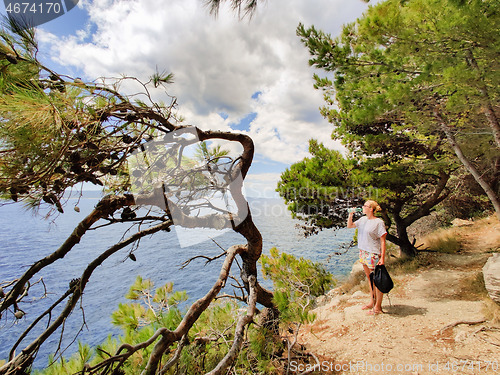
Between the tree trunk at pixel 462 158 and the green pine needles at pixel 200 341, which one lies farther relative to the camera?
the tree trunk at pixel 462 158

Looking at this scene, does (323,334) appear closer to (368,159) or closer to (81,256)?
(368,159)

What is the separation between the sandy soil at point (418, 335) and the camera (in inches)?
92.7

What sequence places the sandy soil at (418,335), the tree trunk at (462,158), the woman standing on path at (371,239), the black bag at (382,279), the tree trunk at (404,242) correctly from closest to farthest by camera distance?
the sandy soil at (418,335) → the black bag at (382,279) → the woman standing on path at (371,239) → the tree trunk at (462,158) → the tree trunk at (404,242)

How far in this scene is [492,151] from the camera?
5.38 meters

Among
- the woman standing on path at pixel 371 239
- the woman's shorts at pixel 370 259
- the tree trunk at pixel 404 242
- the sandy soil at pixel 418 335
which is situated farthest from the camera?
the tree trunk at pixel 404 242

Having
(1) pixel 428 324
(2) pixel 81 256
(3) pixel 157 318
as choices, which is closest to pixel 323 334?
(1) pixel 428 324

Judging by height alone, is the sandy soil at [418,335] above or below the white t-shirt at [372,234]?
below

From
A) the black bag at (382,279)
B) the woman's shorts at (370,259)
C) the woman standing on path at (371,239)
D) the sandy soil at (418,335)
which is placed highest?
the woman standing on path at (371,239)

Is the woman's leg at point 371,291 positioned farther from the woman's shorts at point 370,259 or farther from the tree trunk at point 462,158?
the tree trunk at point 462,158

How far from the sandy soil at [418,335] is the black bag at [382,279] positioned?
614 millimetres

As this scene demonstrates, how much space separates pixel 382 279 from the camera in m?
3.10

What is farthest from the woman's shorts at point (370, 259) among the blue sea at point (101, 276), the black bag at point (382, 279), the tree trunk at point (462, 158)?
the tree trunk at point (462, 158)

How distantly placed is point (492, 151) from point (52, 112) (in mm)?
8300

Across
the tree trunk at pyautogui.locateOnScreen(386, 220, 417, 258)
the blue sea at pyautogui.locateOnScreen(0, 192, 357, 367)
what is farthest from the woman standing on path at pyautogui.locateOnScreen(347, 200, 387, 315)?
the tree trunk at pyautogui.locateOnScreen(386, 220, 417, 258)
